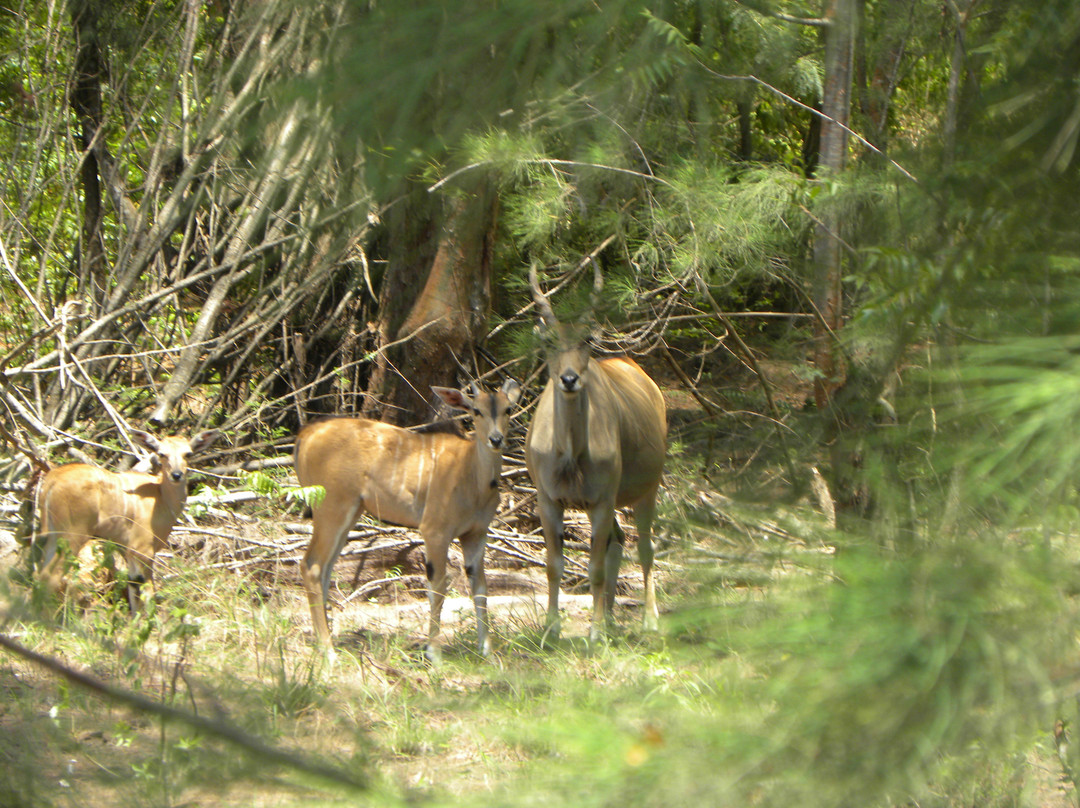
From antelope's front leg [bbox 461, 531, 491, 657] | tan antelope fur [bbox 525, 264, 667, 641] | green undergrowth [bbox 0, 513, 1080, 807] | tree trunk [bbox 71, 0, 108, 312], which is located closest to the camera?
green undergrowth [bbox 0, 513, 1080, 807]

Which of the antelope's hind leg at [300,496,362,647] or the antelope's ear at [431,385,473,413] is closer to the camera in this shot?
the antelope's hind leg at [300,496,362,647]

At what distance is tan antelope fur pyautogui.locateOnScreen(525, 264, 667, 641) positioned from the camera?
6.07 meters

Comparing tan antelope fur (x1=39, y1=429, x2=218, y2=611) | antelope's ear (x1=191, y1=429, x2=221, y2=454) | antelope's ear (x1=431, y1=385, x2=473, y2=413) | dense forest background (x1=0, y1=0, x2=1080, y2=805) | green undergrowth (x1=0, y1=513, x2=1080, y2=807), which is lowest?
tan antelope fur (x1=39, y1=429, x2=218, y2=611)

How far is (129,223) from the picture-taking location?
8.01 meters

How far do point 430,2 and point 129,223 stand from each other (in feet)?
22.5

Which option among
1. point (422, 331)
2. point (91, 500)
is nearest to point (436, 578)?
point (91, 500)

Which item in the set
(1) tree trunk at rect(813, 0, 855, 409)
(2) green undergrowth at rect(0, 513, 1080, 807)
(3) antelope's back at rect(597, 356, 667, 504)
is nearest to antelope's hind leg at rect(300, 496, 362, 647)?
(3) antelope's back at rect(597, 356, 667, 504)

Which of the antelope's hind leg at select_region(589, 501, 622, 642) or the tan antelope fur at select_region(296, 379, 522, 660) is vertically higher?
the tan antelope fur at select_region(296, 379, 522, 660)

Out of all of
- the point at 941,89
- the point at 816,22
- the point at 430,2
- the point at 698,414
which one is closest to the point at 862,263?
the point at 941,89

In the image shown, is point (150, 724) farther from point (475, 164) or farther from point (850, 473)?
point (850, 473)

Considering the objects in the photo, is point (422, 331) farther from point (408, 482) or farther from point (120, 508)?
point (120, 508)

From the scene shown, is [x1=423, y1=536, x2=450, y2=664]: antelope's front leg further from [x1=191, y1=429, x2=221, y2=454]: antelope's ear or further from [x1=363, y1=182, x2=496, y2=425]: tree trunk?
[x1=363, y1=182, x2=496, y2=425]: tree trunk

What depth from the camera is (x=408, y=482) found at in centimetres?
637

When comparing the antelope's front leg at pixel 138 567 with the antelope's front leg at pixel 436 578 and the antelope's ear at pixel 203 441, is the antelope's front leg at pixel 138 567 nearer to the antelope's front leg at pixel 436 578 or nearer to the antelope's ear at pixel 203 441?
the antelope's ear at pixel 203 441
